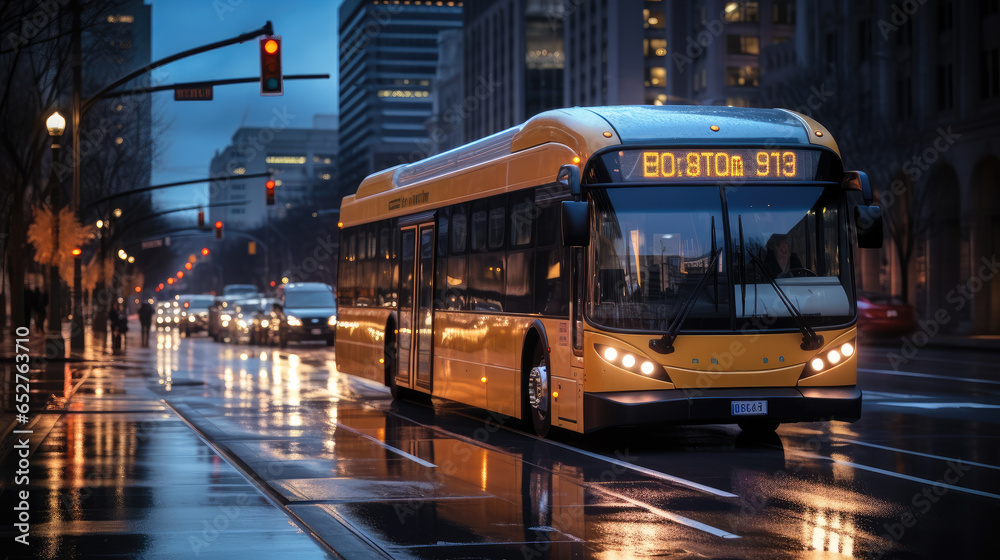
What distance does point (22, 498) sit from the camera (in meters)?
9.70

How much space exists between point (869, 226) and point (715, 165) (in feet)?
5.21

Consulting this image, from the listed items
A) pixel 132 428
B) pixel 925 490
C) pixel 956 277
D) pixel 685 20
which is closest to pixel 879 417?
pixel 925 490

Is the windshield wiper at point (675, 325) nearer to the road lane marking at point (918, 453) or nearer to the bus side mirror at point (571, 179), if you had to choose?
the bus side mirror at point (571, 179)

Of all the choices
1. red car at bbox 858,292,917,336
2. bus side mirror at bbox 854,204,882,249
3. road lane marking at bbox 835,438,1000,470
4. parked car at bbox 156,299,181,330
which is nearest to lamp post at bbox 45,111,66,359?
road lane marking at bbox 835,438,1000,470

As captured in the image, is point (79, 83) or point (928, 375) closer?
point (928, 375)

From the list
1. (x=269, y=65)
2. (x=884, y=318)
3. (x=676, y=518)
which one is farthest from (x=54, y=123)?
(x=676, y=518)

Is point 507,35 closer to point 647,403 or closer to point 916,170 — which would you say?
point 916,170

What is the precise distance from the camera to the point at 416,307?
59.2ft

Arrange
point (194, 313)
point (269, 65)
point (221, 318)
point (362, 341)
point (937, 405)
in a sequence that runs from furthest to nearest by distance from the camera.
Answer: point (194, 313), point (221, 318), point (269, 65), point (362, 341), point (937, 405)

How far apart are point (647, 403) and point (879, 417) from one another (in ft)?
17.4

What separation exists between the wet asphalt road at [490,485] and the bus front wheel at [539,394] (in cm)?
25

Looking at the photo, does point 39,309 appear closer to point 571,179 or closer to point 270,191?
point 270,191

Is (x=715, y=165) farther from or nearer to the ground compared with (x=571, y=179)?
farther from the ground

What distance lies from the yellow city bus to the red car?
26607mm
